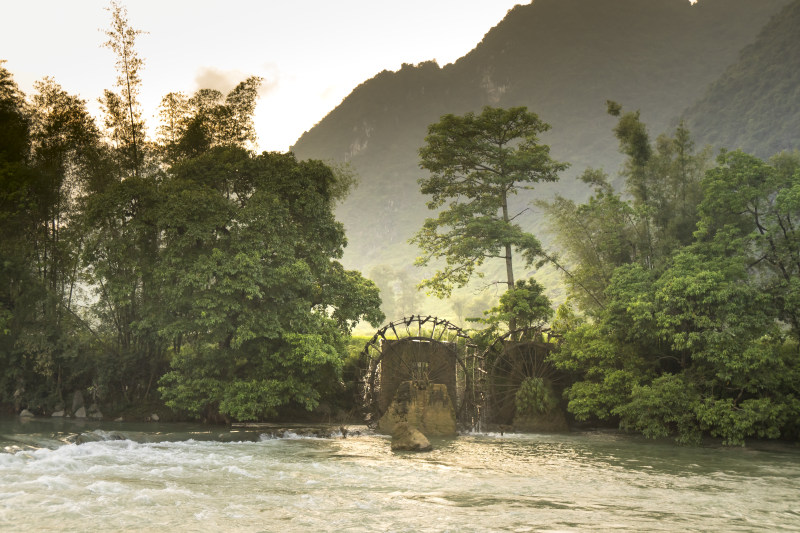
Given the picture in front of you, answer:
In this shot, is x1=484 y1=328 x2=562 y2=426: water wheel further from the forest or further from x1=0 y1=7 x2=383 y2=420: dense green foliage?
x1=0 y1=7 x2=383 y2=420: dense green foliage

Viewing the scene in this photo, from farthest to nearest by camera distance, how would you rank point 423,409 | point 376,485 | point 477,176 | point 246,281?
point 477,176
point 423,409
point 246,281
point 376,485

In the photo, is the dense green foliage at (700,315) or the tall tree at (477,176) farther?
the tall tree at (477,176)

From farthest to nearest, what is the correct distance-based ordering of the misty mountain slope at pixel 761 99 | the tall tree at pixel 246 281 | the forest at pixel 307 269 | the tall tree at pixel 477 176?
1. the misty mountain slope at pixel 761 99
2. the tall tree at pixel 477 176
3. the tall tree at pixel 246 281
4. the forest at pixel 307 269

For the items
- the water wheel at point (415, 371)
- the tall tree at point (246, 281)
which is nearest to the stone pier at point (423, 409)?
the water wheel at point (415, 371)

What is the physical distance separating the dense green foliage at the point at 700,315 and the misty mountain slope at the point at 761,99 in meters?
74.6

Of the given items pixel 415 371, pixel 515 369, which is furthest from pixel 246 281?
pixel 515 369

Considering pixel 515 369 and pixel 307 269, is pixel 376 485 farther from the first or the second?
pixel 515 369

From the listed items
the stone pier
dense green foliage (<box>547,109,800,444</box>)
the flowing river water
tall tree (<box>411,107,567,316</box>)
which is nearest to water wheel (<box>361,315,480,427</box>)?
the stone pier

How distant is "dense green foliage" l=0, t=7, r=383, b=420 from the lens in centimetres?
2580

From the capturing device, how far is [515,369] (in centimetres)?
3070

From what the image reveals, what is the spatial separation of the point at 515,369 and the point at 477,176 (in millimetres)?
12110

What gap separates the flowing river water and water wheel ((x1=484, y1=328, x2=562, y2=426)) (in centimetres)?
611

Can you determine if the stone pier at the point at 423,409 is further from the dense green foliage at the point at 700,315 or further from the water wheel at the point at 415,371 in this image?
the dense green foliage at the point at 700,315

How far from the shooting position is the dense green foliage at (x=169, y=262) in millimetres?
25797
